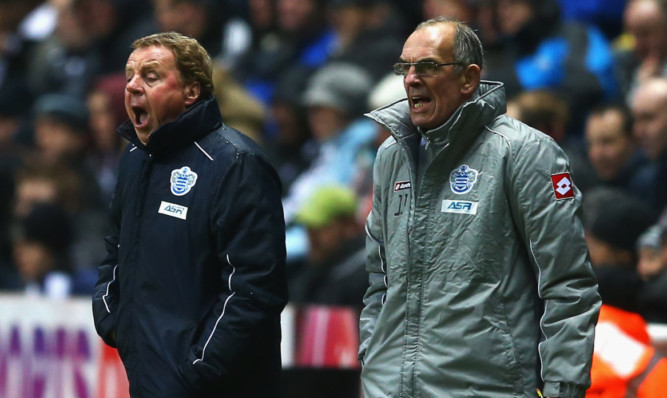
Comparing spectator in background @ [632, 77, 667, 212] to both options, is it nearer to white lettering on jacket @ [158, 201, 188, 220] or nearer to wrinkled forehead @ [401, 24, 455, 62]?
wrinkled forehead @ [401, 24, 455, 62]

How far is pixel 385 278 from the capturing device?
452 centimetres

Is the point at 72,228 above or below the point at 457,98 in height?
below

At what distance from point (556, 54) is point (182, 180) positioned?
529cm

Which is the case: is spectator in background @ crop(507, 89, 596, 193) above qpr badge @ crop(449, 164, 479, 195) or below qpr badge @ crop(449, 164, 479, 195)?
above

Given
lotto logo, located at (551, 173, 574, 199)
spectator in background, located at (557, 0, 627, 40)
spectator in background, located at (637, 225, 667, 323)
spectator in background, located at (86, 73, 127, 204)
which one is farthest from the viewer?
spectator in background, located at (86, 73, 127, 204)

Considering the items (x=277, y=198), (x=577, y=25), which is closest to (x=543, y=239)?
(x=277, y=198)

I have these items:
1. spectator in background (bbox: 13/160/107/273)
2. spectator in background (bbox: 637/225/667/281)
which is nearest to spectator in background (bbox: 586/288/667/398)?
spectator in background (bbox: 637/225/667/281)

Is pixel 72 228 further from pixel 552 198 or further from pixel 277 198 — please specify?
pixel 552 198

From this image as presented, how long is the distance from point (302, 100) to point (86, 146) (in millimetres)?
2194

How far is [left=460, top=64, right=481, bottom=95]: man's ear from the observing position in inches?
167

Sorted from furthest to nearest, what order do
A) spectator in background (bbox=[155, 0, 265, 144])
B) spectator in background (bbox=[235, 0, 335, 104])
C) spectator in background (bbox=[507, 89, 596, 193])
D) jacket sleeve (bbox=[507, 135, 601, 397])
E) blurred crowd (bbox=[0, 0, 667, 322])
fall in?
spectator in background (bbox=[155, 0, 265, 144]) < spectator in background (bbox=[235, 0, 335, 104]) < blurred crowd (bbox=[0, 0, 667, 322]) < spectator in background (bbox=[507, 89, 596, 193]) < jacket sleeve (bbox=[507, 135, 601, 397])

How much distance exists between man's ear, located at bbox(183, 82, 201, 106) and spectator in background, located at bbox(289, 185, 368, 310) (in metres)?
3.31

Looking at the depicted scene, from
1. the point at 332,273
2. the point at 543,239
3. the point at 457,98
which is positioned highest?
the point at 457,98

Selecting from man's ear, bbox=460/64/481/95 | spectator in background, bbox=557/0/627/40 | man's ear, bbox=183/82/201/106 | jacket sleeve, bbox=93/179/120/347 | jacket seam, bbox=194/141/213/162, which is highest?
spectator in background, bbox=557/0/627/40
